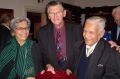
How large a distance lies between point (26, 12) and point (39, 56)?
4.28 meters

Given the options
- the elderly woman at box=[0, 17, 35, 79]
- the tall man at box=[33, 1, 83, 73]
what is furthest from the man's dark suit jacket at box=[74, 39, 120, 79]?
the elderly woman at box=[0, 17, 35, 79]

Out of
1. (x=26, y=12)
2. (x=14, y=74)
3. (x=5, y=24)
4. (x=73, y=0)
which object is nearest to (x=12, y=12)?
(x=26, y=12)

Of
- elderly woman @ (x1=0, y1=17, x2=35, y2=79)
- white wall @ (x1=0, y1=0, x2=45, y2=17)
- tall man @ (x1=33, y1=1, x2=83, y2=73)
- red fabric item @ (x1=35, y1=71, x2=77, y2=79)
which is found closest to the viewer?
red fabric item @ (x1=35, y1=71, x2=77, y2=79)

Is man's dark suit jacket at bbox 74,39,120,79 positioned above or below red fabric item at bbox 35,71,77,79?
above

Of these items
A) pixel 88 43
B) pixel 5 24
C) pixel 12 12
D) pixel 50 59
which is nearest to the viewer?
pixel 88 43

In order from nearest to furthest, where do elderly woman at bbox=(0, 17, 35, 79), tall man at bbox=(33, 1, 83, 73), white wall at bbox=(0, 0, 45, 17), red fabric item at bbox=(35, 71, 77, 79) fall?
red fabric item at bbox=(35, 71, 77, 79) < elderly woman at bbox=(0, 17, 35, 79) < tall man at bbox=(33, 1, 83, 73) < white wall at bbox=(0, 0, 45, 17)

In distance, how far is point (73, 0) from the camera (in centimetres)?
891

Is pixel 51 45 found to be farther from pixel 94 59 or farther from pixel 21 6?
pixel 21 6

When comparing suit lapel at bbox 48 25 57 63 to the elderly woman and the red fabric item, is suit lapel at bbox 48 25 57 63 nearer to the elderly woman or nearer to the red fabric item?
the elderly woman

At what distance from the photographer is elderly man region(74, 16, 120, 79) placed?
1990 millimetres

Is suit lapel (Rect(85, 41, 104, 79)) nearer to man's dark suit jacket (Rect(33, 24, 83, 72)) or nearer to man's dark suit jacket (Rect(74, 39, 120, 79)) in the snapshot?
man's dark suit jacket (Rect(74, 39, 120, 79))

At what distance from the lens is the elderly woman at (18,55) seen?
237 cm

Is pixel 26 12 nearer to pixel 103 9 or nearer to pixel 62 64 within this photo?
pixel 103 9

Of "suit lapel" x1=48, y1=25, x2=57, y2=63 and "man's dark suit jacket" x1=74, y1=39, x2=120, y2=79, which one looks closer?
"man's dark suit jacket" x1=74, y1=39, x2=120, y2=79
